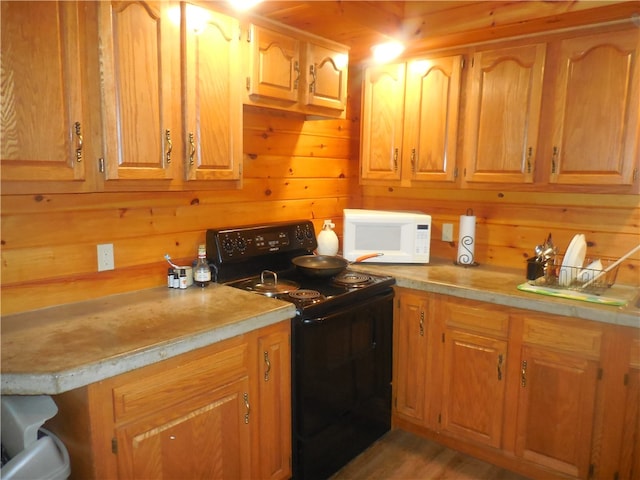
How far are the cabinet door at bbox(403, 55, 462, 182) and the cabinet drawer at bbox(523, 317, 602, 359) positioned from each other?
900 mm

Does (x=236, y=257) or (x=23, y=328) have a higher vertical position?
(x=236, y=257)

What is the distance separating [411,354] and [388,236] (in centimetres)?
66

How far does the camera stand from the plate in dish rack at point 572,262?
2172mm

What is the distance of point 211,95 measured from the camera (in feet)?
6.30

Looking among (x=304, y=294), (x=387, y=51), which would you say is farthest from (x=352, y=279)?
(x=387, y=51)

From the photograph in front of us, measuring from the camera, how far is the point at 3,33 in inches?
53.8

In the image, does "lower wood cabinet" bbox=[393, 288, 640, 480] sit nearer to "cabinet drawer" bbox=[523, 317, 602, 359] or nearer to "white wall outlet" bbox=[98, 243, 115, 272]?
"cabinet drawer" bbox=[523, 317, 602, 359]

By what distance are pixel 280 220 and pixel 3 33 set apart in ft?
5.28

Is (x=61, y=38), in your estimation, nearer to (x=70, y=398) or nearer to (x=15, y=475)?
(x=70, y=398)

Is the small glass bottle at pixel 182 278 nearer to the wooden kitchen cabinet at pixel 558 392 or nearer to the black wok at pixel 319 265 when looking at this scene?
the black wok at pixel 319 265

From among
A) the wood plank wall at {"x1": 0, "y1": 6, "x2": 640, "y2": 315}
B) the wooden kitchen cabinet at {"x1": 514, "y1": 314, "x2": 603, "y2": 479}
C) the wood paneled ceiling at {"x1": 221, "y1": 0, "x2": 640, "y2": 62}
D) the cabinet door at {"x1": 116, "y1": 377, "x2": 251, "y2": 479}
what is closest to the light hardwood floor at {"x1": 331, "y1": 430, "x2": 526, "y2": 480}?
the wooden kitchen cabinet at {"x1": 514, "y1": 314, "x2": 603, "y2": 479}

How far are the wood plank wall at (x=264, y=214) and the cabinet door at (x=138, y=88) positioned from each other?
34 cm

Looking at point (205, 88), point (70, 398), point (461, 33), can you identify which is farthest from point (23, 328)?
point (461, 33)

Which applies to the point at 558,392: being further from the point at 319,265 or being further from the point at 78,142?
the point at 78,142
